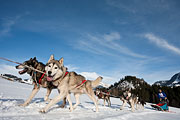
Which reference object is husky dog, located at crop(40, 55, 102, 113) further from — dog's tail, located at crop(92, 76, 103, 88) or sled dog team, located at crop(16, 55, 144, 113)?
dog's tail, located at crop(92, 76, 103, 88)

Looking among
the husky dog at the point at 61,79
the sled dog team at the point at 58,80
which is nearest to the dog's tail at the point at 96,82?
the sled dog team at the point at 58,80

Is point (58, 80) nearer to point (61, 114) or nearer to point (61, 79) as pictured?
point (61, 79)

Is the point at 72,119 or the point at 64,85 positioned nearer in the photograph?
the point at 72,119

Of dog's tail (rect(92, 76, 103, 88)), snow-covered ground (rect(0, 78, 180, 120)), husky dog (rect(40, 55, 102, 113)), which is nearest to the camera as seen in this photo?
snow-covered ground (rect(0, 78, 180, 120))

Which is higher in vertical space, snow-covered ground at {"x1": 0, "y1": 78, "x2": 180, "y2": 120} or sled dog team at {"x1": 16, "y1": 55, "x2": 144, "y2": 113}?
sled dog team at {"x1": 16, "y1": 55, "x2": 144, "y2": 113}

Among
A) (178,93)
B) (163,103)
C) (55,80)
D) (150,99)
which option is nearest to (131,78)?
(150,99)

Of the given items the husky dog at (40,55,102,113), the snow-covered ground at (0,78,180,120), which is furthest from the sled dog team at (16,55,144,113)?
the snow-covered ground at (0,78,180,120)

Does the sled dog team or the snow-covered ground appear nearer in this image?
the snow-covered ground

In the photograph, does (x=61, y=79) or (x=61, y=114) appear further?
(x=61, y=79)

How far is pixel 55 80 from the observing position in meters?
4.24

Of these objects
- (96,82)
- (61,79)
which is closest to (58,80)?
(61,79)

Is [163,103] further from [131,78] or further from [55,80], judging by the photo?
[131,78]

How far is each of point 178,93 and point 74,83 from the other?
5708 cm

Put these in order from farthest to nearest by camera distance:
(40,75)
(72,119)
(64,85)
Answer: (40,75)
(64,85)
(72,119)
